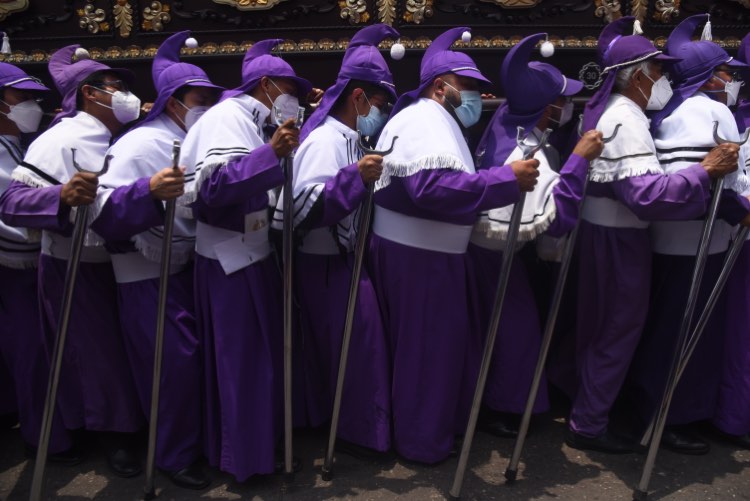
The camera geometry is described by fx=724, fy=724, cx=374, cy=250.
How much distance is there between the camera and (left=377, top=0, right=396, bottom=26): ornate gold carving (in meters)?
4.86

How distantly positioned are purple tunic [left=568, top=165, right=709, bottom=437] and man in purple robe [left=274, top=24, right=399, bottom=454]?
1061 millimetres

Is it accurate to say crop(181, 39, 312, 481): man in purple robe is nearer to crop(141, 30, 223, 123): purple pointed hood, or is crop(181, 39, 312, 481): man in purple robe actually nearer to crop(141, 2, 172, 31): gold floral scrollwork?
crop(141, 30, 223, 123): purple pointed hood

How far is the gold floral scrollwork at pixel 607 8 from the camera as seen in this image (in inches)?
194

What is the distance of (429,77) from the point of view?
361 centimetres

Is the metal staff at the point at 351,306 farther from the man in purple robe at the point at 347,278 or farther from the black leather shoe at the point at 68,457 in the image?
the black leather shoe at the point at 68,457

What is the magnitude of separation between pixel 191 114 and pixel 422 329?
1.57 meters

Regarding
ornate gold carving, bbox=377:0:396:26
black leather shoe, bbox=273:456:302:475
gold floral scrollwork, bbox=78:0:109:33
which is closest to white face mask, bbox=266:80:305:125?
ornate gold carving, bbox=377:0:396:26

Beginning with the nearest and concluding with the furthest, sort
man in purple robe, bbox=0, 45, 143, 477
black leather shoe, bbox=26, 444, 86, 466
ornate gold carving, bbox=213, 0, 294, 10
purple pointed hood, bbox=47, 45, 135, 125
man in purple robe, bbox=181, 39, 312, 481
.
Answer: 1. man in purple robe, bbox=181, 39, 312, 481
2. man in purple robe, bbox=0, 45, 143, 477
3. purple pointed hood, bbox=47, 45, 135, 125
4. black leather shoe, bbox=26, 444, 86, 466
5. ornate gold carving, bbox=213, 0, 294, 10

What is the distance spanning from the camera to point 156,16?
16.2 ft

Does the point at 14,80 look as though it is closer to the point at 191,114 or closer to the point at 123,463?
the point at 191,114

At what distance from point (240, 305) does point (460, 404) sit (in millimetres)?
1283

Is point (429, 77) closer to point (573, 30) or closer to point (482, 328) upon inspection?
point (482, 328)

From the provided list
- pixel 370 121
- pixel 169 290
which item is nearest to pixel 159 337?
pixel 169 290

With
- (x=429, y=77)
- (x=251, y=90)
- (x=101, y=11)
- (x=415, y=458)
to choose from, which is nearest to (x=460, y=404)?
(x=415, y=458)
